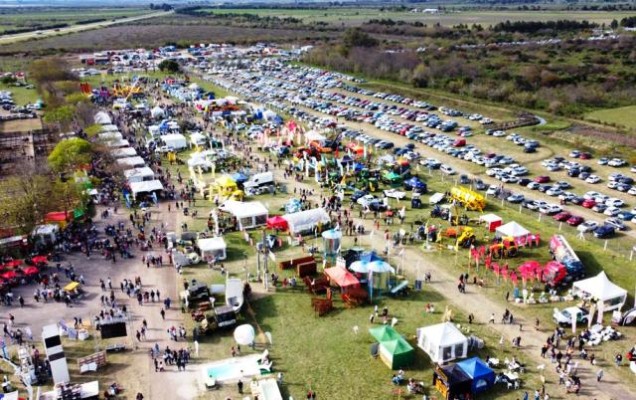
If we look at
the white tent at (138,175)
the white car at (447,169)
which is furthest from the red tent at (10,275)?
the white car at (447,169)

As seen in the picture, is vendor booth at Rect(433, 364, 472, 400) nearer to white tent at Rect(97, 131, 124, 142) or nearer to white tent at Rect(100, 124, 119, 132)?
white tent at Rect(97, 131, 124, 142)

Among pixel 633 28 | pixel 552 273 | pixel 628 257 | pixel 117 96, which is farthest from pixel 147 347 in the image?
pixel 633 28

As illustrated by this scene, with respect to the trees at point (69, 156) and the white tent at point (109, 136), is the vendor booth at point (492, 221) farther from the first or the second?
the white tent at point (109, 136)

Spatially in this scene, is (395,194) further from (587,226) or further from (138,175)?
(138,175)

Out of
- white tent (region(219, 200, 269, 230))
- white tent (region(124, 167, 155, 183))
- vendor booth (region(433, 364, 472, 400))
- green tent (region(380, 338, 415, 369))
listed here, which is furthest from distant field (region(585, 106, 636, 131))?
white tent (region(124, 167, 155, 183))

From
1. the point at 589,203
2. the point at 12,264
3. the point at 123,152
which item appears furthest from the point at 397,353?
the point at 123,152

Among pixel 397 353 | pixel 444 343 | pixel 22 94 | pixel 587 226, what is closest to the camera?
pixel 397 353
